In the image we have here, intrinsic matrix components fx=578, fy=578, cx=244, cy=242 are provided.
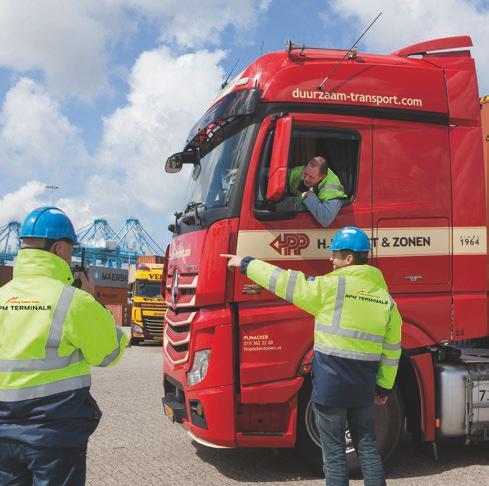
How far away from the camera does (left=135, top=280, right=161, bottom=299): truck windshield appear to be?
20.7 m

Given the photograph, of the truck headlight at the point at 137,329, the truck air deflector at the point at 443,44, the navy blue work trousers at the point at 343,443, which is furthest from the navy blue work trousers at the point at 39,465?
the truck headlight at the point at 137,329

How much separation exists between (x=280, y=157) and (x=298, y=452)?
94.4 inches

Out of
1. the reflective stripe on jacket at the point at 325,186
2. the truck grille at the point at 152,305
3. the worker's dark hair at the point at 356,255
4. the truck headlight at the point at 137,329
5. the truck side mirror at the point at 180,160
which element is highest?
the truck side mirror at the point at 180,160

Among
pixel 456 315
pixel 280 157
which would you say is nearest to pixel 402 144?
pixel 280 157

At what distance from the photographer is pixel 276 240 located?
15.2ft

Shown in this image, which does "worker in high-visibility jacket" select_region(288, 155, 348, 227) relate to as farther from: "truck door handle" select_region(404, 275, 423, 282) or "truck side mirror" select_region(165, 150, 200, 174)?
"truck side mirror" select_region(165, 150, 200, 174)

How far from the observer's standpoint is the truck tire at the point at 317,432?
185 inches

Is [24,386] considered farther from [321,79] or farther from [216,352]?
[321,79]

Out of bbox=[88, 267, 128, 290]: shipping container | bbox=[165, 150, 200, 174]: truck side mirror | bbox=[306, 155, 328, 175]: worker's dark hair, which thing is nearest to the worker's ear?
bbox=[306, 155, 328, 175]: worker's dark hair

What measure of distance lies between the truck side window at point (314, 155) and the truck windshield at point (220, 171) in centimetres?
22

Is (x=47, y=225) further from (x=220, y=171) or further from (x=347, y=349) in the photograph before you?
(x=220, y=171)

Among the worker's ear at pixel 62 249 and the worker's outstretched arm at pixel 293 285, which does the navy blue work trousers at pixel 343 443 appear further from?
the worker's ear at pixel 62 249

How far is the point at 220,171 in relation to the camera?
5012 millimetres

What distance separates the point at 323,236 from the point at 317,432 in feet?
5.25
